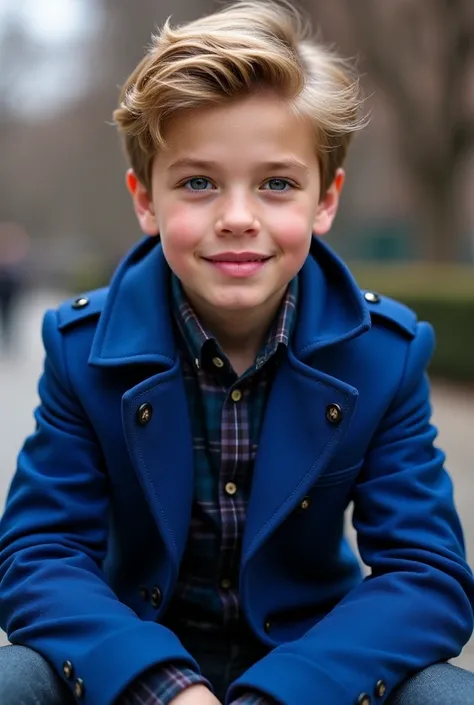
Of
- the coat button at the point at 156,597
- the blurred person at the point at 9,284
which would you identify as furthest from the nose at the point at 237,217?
the blurred person at the point at 9,284

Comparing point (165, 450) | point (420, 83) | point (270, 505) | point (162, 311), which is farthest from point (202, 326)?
point (420, 83)

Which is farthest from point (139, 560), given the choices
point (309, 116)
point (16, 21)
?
point (16, 21)

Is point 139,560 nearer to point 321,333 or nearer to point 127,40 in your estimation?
point 321,333

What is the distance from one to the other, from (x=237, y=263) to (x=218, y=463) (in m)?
0.43

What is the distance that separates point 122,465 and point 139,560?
238mm

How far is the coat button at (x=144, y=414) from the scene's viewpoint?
209cm

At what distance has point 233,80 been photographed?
209 centimetres

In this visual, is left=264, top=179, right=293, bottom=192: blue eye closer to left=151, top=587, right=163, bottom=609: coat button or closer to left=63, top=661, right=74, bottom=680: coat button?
left=151, top=587, right=163, bottom=609: coat button

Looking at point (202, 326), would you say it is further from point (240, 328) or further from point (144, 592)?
point (144, 592)

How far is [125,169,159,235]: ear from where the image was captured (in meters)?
2.41

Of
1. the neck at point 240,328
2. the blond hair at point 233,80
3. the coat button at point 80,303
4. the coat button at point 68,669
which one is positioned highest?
the blond hair at point 233,80

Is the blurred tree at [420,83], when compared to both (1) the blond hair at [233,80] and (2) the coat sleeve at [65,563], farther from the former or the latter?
(2) the coat sleeve at [65,563]

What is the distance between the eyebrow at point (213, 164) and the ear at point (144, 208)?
0.24 m

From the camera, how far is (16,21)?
114ft
